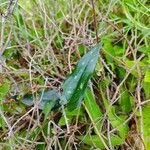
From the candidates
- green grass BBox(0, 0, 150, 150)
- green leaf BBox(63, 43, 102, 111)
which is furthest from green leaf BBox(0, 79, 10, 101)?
green leaf BBox(63, 43, 102, 111)

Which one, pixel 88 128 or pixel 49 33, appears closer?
pixel 88 128

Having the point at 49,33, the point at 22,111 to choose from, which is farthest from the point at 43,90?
the point at 49,33

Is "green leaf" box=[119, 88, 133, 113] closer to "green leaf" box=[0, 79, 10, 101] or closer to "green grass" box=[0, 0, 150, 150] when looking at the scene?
"green grass" box=[0, 0, 150, 150]

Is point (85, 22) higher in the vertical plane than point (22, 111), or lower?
higher

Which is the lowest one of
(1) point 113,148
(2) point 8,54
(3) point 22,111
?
(1) point 113,148

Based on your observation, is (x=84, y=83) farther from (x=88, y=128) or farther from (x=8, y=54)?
(x=8, y=54)

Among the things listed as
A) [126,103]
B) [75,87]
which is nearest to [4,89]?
[75,87]
